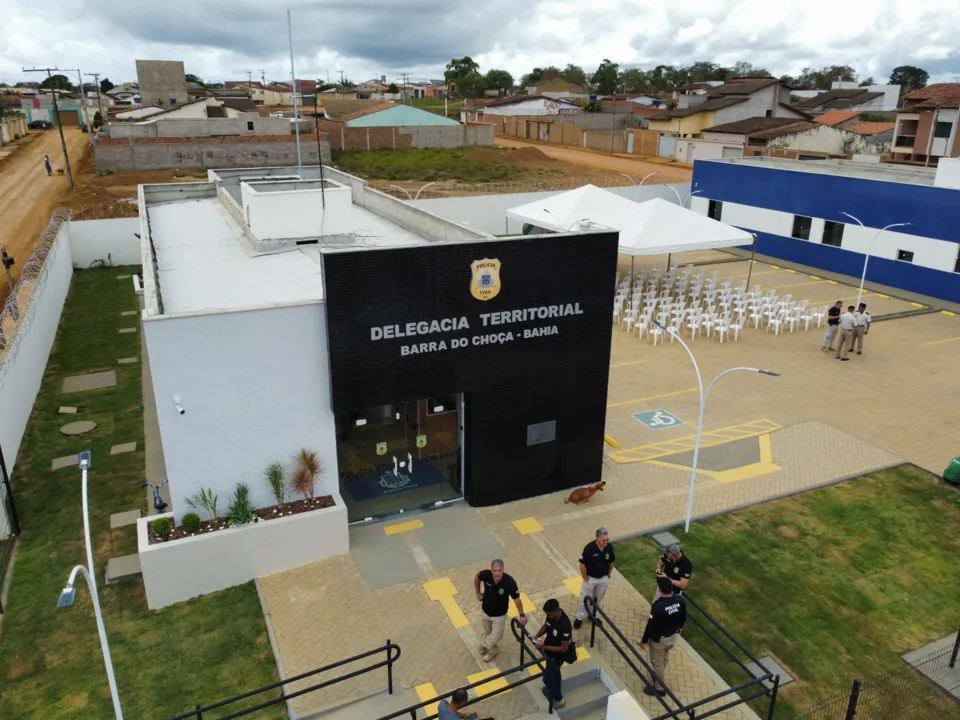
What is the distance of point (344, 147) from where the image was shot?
194 feet

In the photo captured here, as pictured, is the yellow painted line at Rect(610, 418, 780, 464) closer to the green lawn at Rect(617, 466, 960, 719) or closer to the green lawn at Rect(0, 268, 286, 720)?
the green lawn at Rect(617, 466, 960, 719)

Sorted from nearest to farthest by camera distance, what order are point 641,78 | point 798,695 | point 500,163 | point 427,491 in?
point 798,695 < point 427,491 < point 500,163 < point 641,78

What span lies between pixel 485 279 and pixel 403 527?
4.33 meters

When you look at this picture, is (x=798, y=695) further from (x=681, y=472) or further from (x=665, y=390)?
(x=665, y=390)

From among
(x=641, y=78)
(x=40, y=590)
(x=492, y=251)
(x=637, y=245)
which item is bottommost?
(x=40, y=590)

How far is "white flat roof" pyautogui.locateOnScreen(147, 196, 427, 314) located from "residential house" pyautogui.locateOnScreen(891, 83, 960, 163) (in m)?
45.5

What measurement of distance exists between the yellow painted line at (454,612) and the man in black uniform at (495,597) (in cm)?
87

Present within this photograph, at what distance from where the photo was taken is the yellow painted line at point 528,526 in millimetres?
11508

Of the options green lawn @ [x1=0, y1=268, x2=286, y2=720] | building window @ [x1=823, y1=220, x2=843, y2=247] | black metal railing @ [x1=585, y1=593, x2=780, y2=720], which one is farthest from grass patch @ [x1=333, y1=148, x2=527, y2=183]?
black metal railing @ [x1=585, y1=593, x2=780, y2=720]

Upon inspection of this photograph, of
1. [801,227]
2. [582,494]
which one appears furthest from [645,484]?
[801,227]

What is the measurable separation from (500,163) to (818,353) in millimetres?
41323

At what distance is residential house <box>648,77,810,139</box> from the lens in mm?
61625

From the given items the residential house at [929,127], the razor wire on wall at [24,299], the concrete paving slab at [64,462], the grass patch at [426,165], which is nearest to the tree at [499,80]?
the grass patch at [426,165]

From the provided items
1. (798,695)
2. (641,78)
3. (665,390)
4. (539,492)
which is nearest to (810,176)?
(665,390)
